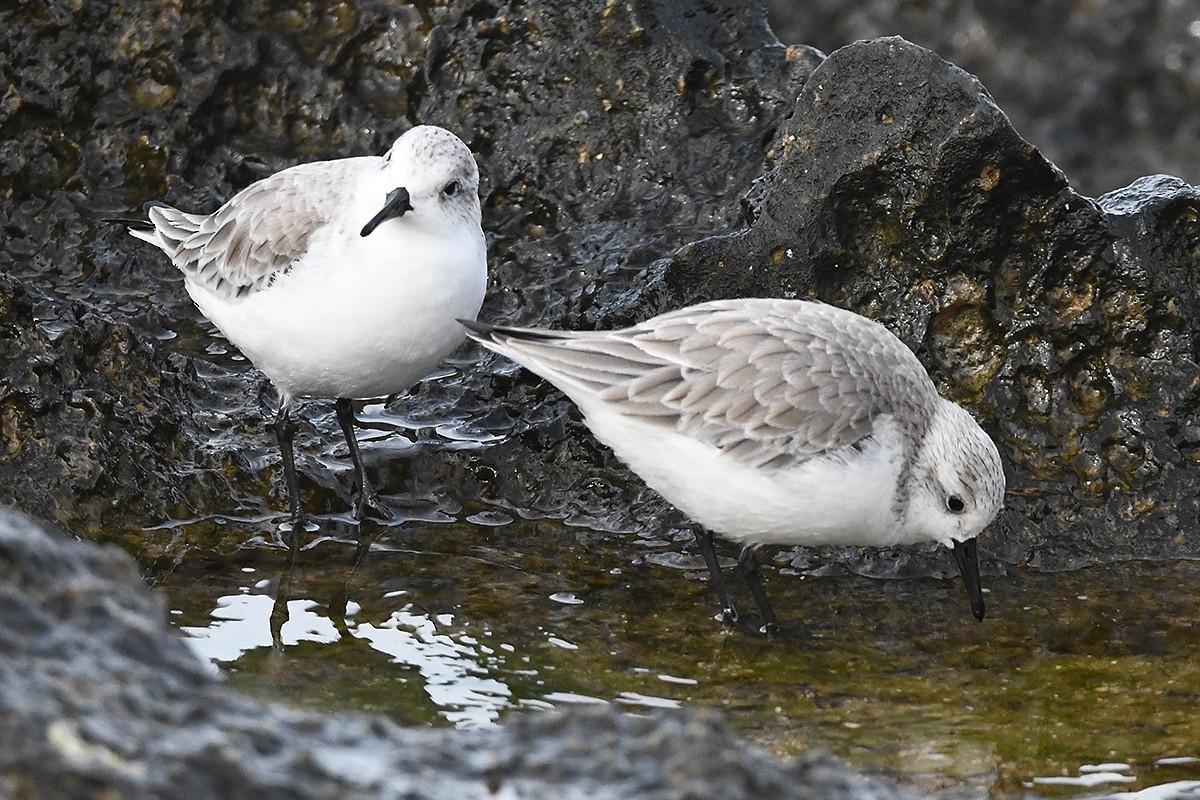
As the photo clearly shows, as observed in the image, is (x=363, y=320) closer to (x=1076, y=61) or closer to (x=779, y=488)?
(x=779, y=488)

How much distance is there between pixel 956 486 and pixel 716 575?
3.26ft

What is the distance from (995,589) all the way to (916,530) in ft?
2.13

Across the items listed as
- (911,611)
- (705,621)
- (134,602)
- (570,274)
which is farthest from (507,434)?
(134,602)

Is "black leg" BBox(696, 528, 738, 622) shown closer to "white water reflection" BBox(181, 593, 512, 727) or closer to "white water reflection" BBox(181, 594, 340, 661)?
"white water reflection" BBox(181, 593, 512, 727)

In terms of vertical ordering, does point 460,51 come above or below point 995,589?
above

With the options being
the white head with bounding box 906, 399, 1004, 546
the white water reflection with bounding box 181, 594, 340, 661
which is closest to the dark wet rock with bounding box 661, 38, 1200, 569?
the white head with bounding box 906, 399, 1004, 546

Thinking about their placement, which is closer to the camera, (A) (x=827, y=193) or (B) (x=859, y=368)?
(B) (x=859, y=368)

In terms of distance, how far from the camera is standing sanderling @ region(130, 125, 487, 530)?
20.0ft

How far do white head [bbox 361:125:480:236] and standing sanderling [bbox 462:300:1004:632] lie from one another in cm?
59

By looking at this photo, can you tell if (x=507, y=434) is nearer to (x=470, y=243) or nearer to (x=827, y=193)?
(x=470, y=243)

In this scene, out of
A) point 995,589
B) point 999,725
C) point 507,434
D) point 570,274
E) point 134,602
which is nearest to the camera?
point 134,602

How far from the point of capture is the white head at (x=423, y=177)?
604cm

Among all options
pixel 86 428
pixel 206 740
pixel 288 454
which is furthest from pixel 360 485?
pixel 206 740

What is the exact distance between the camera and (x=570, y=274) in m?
7.64
